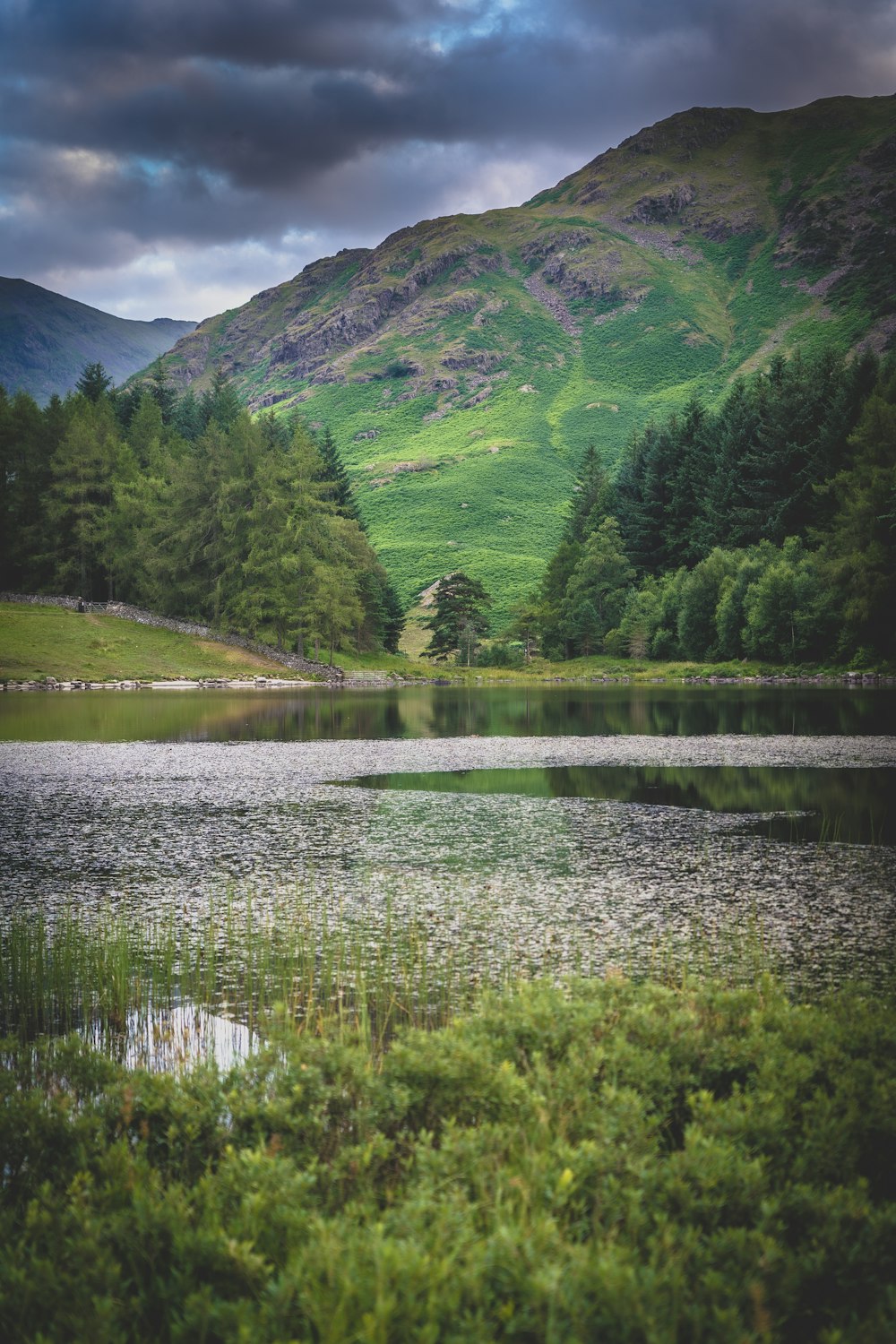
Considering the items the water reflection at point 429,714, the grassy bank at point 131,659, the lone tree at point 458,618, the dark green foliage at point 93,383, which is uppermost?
the dark green foliage at point 93,383

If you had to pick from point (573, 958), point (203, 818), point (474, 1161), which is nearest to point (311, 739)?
point (203, 818)

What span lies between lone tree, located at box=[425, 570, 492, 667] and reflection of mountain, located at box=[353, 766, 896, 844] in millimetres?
105882

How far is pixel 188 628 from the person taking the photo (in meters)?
109

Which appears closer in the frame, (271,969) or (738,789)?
(271,969)

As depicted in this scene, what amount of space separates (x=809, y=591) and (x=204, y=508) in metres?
68.5

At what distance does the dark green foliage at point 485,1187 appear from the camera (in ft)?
16.4

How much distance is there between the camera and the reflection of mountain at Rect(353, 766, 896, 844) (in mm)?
24875

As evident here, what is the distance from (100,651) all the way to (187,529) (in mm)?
20831

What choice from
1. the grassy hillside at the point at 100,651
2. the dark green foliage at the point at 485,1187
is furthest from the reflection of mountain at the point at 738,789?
the grassy hillside at the point at 100,651

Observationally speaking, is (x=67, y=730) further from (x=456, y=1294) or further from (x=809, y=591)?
(x=809, y=591)

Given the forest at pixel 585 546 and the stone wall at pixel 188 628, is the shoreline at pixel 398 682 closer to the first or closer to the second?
the stone wall at pixel 188 628

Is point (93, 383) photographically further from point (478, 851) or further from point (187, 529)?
point (478, 851)

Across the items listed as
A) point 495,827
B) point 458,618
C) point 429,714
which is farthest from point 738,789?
point 458,618

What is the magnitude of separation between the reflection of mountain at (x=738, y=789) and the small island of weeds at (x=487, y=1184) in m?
16.1
